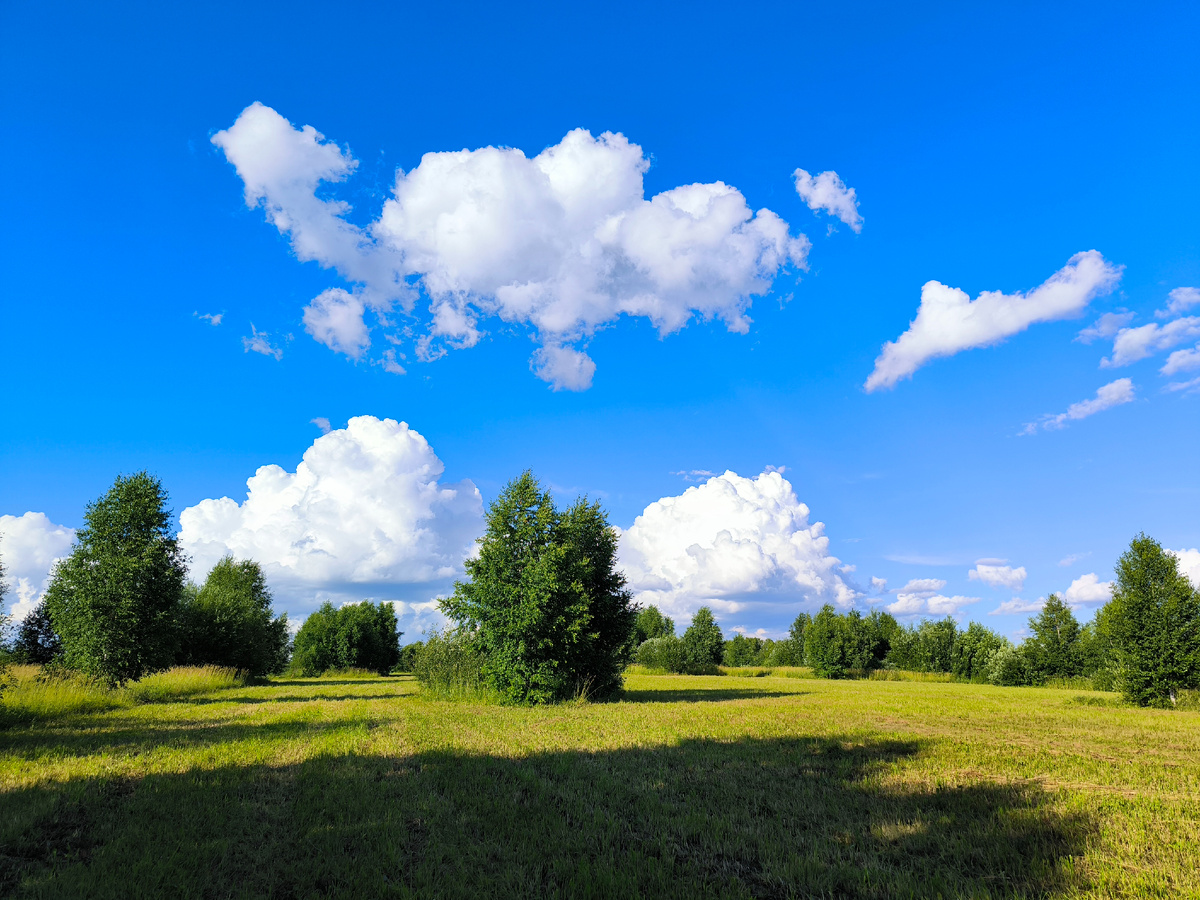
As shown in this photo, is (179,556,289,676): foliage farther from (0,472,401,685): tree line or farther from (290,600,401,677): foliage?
(290,600,401,677): foliage

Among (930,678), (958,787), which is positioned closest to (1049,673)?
(930,678)

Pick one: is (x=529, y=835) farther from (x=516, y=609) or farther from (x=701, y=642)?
(x=701, y=642)

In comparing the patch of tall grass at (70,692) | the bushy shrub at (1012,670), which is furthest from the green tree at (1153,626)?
the patch of tall grass at (70,692)

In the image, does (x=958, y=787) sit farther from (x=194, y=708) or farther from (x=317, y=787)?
(x=194, y=708)

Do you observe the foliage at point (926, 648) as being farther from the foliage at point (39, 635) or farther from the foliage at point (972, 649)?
the foliage at point (39, 635)

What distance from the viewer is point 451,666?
84.6 ft

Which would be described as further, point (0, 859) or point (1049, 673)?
point (1049, 673)

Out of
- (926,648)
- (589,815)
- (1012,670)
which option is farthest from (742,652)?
(589,815)

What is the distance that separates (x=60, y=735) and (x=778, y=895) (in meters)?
16.7

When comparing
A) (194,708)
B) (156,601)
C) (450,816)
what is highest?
(156,601)

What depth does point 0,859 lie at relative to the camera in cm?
579

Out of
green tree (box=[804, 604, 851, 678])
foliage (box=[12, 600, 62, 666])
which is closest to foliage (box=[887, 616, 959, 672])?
green tree (box=[804, 604, 851, 678])

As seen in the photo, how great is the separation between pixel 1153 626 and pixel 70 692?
45.8 meters

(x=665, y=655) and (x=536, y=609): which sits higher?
(x=536, y=609)
